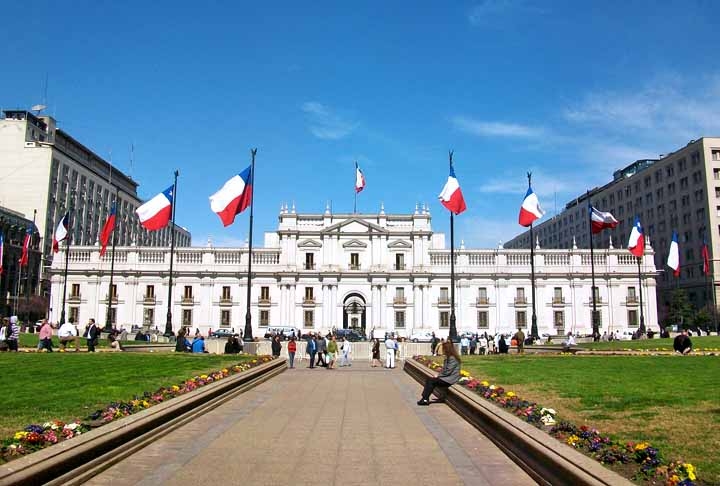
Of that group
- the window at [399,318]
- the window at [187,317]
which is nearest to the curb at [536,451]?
the window at [399,318]

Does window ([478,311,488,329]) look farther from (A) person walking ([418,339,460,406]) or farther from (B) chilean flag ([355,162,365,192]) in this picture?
(A) person walking ([418,339,460,406])

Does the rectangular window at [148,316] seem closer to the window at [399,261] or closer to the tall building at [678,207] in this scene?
the window at [399,261]

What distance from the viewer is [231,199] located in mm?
32625

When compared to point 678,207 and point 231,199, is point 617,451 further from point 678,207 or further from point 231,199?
point 678,207

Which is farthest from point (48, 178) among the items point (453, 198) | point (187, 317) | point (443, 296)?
point (453, 198)

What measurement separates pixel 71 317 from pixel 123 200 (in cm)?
3408

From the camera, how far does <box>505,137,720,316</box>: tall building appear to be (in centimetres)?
7619

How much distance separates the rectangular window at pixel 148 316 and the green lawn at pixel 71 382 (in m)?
53.5

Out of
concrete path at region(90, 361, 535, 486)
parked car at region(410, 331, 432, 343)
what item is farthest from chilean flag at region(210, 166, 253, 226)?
parked car at region(410, 331, 432, 343)

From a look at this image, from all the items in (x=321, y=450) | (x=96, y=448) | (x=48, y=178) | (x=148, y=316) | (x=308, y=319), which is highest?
(x=48, y=178)

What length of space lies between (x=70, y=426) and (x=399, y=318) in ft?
224

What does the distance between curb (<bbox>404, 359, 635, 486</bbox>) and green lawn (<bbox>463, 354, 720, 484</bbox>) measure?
112cm

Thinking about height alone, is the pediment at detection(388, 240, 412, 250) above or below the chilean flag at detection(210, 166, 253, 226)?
above

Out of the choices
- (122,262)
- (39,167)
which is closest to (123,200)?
(39,167)
